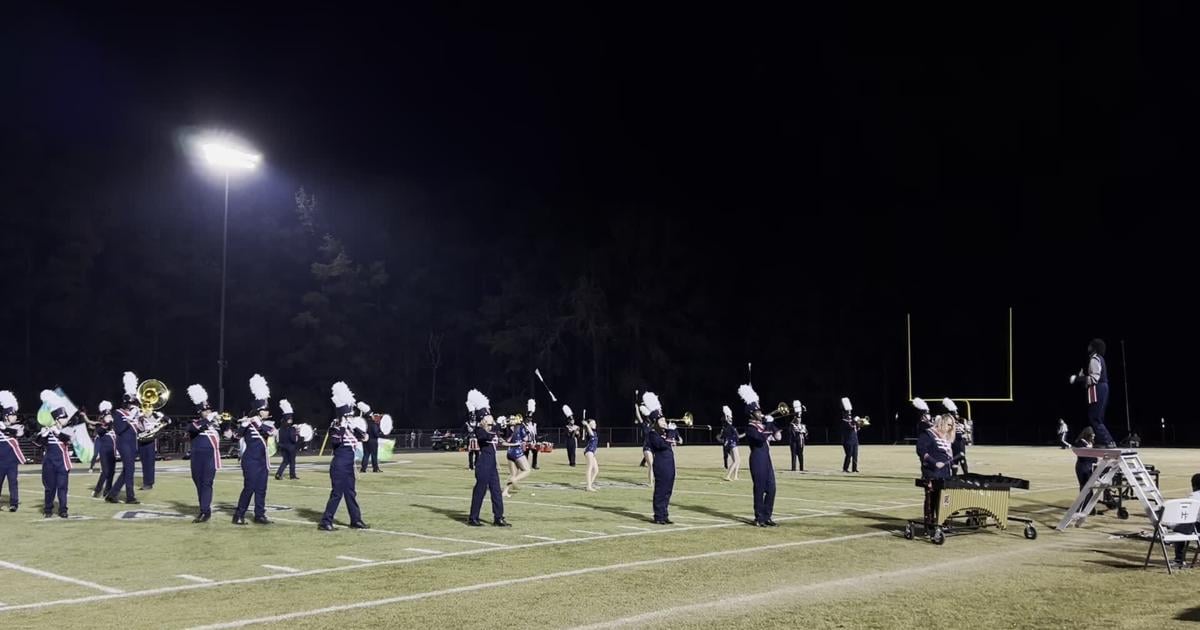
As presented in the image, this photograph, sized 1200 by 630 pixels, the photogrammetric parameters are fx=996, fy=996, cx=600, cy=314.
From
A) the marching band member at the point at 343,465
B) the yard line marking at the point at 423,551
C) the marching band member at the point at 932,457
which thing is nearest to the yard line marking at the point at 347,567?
the yard line marking at the point at 423,551

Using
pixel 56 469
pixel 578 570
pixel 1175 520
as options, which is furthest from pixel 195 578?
pixel 1175 520

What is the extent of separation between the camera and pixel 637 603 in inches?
404

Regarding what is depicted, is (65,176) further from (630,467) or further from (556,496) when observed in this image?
(556,496)

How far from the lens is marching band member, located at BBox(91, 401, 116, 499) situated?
21.8 m

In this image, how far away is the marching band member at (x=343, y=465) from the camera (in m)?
16.3

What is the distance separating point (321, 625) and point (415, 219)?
263ft

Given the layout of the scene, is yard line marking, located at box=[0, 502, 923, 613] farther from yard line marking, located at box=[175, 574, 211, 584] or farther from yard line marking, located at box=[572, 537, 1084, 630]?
yard line marking, located at box=[572, 537, 1084, 630]

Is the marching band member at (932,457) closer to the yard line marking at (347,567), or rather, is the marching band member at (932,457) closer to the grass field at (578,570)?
the grass field at (578,570)

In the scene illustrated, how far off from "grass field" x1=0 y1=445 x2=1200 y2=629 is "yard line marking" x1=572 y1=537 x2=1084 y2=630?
0.04m

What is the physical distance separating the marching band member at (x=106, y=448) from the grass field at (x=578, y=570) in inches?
48.2

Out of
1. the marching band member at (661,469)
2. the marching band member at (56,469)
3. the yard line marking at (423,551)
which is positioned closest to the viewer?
the yard line marking at (423,551)

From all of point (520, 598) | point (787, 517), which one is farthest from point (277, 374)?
point (520, 598)

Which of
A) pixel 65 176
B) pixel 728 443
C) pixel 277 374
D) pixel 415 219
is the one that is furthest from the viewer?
pixel 415 219

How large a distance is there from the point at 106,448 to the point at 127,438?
0.77 metres
